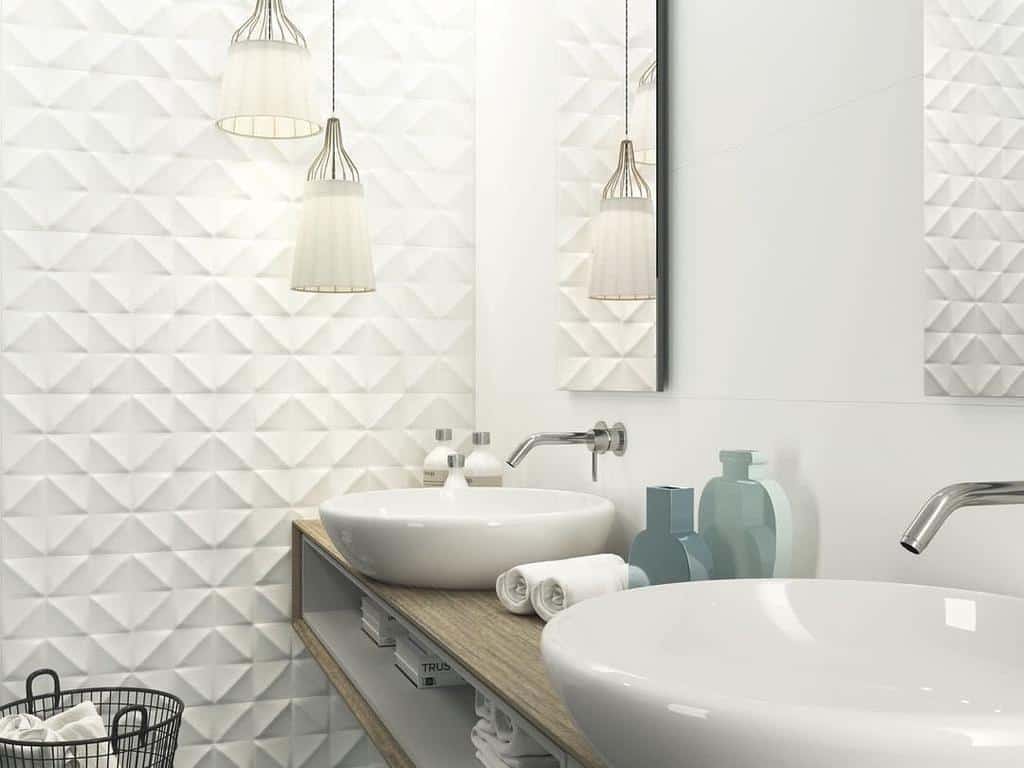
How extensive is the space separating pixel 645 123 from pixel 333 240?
846mm

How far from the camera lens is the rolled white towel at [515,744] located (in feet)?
4.23

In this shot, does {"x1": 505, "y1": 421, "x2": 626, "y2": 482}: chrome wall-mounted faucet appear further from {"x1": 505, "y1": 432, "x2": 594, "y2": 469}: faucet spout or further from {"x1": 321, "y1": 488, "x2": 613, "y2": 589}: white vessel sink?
{"x1": 321, "y1": 488, "x2": 613, "y2": 589}: white vessel sink

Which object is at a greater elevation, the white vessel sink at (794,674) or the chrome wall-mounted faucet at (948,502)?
the chrome wall-mounted faucet at (948,502)

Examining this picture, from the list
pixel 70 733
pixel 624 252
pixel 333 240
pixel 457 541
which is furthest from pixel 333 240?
pixel 70 733

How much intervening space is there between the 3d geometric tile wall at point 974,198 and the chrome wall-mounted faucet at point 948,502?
0.17 meters

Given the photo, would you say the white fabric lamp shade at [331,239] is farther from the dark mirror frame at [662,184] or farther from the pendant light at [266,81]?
the dark mirror frame at [662,184]

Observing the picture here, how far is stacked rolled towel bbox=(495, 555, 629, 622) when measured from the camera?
4.42 ft

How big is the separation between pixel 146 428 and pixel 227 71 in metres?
0.80

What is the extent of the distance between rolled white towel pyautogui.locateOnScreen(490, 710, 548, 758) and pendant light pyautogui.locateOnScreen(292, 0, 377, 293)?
4.00 feet

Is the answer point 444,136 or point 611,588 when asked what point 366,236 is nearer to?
point 444,136

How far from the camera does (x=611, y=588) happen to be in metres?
1.35

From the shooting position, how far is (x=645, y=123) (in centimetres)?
172

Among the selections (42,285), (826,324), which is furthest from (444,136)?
(826,324)

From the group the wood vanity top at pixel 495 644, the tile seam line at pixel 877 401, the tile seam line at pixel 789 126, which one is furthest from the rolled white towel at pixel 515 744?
the tile seam line at pixel 789 126
